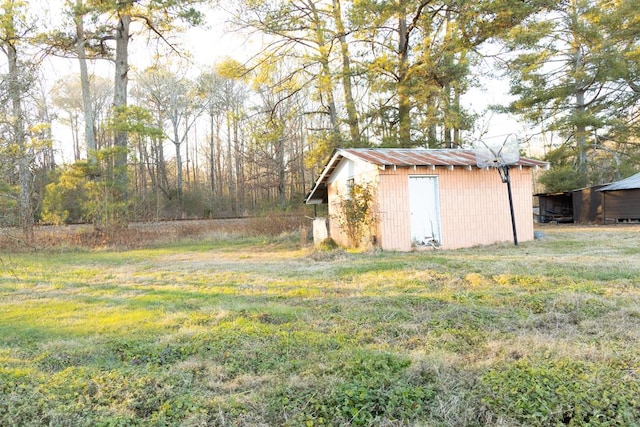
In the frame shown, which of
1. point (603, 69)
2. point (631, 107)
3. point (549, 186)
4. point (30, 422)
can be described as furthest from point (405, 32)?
point (30, 422)

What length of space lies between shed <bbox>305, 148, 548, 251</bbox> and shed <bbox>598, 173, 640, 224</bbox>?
8.20m

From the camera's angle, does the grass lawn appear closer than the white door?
Yes

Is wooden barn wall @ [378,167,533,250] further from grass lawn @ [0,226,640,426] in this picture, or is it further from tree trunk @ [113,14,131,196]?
tree trunk @ [113,14,131,196]

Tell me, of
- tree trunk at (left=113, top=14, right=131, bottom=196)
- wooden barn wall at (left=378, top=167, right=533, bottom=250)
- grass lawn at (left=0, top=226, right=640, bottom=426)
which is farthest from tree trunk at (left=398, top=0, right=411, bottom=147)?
tree trunk at (left=113, top=14, right=131, bottom=196)

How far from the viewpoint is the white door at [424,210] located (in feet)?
38.1

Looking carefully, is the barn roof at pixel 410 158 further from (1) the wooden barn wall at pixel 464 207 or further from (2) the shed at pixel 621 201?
(2) the shed at pixel 621 201

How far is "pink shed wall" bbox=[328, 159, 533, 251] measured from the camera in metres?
11.3

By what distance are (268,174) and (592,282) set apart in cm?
2335

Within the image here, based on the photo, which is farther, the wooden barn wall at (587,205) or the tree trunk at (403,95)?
the wooden barn wall at (587,205)

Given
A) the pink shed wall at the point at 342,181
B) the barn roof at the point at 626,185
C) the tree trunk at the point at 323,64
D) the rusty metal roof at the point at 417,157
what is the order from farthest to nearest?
the barn roof at the point at 626,185
the tree trunk at the point at 323,64
the pink shed wall at the point at 342,181
the rusty metal roof at the point at 417,157

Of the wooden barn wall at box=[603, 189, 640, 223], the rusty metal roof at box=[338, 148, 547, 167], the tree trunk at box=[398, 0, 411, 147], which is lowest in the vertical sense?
the wooden barn wall at box=[603, 189, 640, 223]

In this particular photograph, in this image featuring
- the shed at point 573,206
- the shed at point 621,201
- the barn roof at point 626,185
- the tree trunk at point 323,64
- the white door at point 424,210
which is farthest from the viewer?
the shed at point 573,206

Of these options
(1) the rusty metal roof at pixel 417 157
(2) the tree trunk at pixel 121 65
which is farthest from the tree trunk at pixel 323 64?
(2) the tree trunk at pixel 121 65

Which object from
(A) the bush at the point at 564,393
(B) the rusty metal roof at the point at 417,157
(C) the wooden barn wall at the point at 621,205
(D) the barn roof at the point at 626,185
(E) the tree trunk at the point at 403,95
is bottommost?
(A) the bush at the point at 564,393
